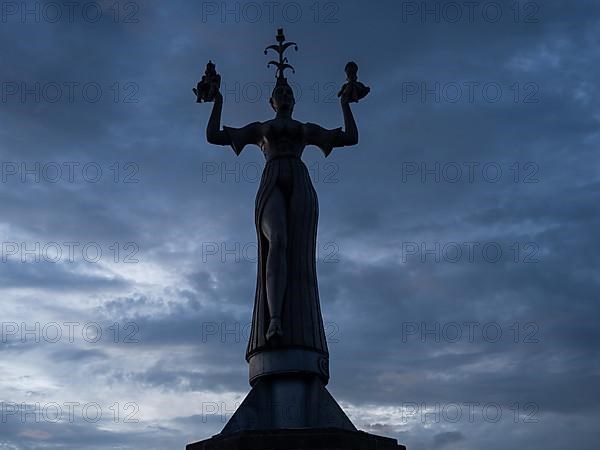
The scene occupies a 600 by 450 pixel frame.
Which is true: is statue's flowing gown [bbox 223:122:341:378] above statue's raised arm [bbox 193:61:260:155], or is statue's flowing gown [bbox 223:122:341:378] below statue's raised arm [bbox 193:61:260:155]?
below

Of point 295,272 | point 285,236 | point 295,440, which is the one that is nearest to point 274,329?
point 295,272

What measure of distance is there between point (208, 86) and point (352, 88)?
308cm

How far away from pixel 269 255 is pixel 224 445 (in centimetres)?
426

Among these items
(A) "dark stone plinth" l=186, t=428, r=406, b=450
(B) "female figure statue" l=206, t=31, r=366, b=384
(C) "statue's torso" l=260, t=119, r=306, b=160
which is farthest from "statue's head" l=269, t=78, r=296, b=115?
(A) "dark stone plinth" l=186, t=428, r=406, b=450

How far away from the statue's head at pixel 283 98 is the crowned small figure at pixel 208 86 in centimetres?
129

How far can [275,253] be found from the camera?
1844 cm

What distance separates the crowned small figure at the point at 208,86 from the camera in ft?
63.4

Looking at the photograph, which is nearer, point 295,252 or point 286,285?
point 286,285

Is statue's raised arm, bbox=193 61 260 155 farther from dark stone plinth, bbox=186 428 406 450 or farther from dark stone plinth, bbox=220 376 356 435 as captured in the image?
dark stone plinth, bbox=186 428 406 450

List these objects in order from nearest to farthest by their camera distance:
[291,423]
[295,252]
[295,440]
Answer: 1. [295,440]
2. [291,423]
3. [295,252]

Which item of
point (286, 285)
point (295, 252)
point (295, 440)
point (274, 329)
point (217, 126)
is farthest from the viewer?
point (217, 126)

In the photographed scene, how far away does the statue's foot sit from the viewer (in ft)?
57.9

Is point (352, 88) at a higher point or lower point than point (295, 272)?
higher

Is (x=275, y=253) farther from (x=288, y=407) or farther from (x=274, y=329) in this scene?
(x=288, y=407)
